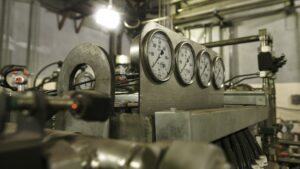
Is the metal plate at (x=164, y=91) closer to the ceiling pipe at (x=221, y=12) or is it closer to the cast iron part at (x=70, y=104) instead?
the cast iron part at (x=70, y=104)

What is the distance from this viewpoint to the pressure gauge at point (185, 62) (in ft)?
3.40

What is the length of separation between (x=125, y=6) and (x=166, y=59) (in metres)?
2.56

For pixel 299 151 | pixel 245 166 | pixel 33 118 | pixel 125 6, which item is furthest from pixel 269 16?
pixel 33 118

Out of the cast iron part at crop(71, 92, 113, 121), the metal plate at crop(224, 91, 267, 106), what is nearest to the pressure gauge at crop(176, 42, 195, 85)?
the cast iron part at crop(71, 92, 113, 121)

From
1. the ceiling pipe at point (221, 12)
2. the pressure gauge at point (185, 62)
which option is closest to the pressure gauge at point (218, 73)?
the pressure gauge at point (185, 62)

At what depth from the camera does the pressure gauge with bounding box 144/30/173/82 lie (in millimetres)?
835

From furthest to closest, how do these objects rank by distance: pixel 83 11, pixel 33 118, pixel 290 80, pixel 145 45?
pixel 83 11, pixel 290 80, pixel 145 45, pixel 33 118

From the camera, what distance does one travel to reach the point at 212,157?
1.22 ft

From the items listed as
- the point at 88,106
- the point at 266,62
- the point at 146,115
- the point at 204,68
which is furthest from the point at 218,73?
the point at 88,106

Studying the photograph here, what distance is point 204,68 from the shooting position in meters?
1.34

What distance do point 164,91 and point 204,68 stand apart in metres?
0.54

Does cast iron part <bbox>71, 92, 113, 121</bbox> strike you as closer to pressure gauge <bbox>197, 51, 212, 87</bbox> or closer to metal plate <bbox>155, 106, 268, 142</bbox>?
metal plate <bbox>155, 106, 268, 142</bbox>

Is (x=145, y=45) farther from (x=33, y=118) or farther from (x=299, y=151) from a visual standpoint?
(x=299, y=151)

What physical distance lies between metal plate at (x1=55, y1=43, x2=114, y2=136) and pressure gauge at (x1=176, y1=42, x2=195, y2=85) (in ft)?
1.35
